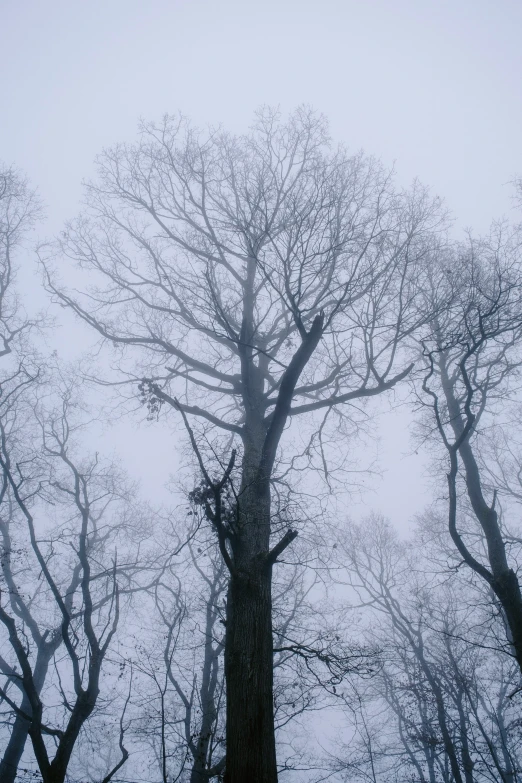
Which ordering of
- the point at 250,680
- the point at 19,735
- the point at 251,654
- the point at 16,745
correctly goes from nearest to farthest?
the point at 250,680 < the point at 251,654 < the point at 16,745 < the point at 19,735

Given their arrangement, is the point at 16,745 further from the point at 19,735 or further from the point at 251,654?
the point at 251,654

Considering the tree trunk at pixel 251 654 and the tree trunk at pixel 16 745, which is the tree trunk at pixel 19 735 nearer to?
the tree trunk at pixel 16 745

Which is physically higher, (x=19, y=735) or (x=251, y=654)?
(x=251, y=654)

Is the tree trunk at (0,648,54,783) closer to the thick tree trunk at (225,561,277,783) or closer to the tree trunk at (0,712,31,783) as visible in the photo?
the tree trunk at (0,712,31,783)

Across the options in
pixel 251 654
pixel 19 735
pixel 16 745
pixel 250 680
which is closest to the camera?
pixel 250 680

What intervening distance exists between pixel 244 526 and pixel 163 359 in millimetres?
5449

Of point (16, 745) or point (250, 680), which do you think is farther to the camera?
→ point (16, 745)

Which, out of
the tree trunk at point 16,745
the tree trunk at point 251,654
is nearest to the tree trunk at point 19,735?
the tree trunk at point 16,745

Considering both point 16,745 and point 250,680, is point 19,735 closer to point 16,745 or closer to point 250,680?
point 16,745

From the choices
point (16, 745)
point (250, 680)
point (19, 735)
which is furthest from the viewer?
point (19, 735)

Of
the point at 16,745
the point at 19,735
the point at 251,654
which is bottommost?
the point at 16,745

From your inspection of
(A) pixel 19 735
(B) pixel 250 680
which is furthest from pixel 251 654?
(A) pixel 19 735

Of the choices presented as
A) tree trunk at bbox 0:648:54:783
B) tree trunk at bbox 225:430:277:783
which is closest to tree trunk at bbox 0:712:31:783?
tree trunk at bbox 0:648:54:783

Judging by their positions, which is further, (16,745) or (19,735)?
(19,735)
